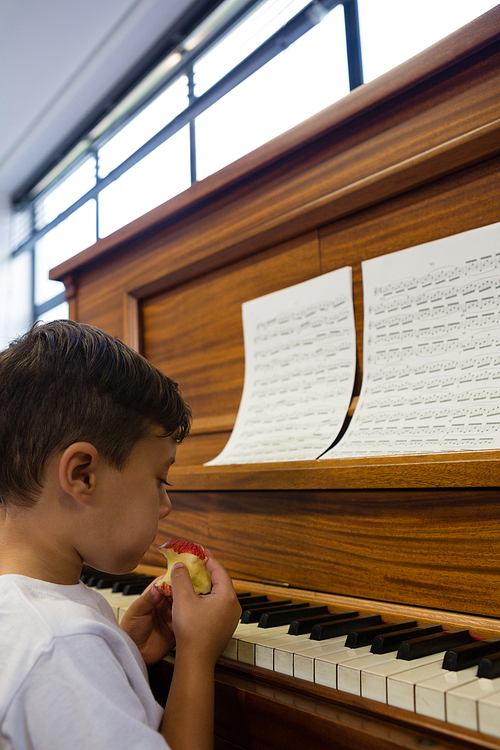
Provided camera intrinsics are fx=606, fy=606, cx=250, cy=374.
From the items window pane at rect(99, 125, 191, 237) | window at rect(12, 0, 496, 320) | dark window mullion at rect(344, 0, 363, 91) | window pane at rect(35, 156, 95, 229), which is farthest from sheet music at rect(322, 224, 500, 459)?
window pane at rect(35, 156, 95, 229)

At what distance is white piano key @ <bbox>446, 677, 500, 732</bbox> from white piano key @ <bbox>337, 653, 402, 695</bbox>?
0.12 m

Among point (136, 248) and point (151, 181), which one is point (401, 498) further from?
point (151, 181)

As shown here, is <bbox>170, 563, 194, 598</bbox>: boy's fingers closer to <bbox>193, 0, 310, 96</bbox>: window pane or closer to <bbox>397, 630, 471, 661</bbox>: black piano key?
<bbox>397, 630, 471, 661</bbox>: black piano key

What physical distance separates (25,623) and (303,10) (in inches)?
140

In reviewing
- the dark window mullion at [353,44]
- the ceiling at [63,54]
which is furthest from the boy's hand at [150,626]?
the ceiling at [63,54]

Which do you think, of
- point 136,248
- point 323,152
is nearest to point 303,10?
point 136,248

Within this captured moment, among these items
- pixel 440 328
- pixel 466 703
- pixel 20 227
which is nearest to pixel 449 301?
pixel 440 328

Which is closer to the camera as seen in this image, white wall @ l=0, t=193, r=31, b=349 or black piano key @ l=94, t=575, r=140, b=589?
black piano key @ l=94, t=575, r=140, b=589

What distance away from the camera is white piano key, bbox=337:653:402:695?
2.38 ft

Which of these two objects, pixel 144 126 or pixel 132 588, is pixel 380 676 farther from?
pixel 144 126

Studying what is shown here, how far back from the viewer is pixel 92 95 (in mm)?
5016

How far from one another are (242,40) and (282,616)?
3.86 m

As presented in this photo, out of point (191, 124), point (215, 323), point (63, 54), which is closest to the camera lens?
point (215, 323)

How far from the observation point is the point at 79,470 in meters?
0.87
